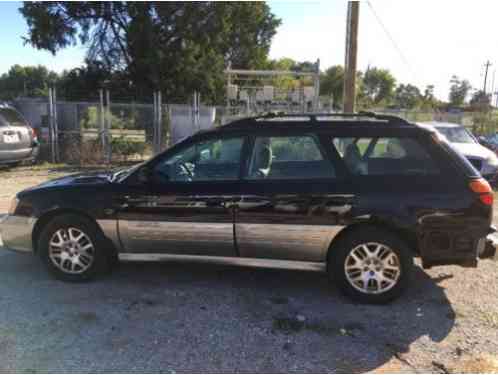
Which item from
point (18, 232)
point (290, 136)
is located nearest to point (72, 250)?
point (18, 232)

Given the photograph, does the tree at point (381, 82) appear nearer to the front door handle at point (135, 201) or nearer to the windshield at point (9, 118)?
the windshield at point (9, 118)

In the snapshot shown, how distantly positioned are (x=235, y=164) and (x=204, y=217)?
22.5 inches

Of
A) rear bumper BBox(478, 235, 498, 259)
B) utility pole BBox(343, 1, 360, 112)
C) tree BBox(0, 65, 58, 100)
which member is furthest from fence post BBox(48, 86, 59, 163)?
tree BBox(0, 65, 58, 100)

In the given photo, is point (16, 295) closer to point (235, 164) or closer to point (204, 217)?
point (204, 217)

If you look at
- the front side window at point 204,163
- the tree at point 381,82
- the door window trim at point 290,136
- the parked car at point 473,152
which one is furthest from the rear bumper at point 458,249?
the tree at point 381,82

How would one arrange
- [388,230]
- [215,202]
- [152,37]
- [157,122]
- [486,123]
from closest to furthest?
[388,230], [215,202], [157,122], [486,123], [152,37]

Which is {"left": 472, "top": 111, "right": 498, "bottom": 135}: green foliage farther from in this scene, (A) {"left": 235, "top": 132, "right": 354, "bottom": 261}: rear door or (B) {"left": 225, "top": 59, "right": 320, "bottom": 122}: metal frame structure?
(A) {"left": 235, "top": 132, "right": 354, "bottom": 261}: rear door

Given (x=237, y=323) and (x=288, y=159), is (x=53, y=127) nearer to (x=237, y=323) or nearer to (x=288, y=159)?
(x=288, y=159)

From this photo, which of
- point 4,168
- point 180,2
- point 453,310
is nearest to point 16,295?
point 453,310

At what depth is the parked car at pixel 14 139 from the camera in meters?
9.91

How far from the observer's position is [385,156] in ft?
13.0

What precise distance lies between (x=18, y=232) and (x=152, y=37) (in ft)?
73.8

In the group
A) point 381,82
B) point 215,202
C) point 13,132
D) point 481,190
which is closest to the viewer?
point 481,190

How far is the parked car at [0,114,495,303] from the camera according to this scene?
3686 mm
